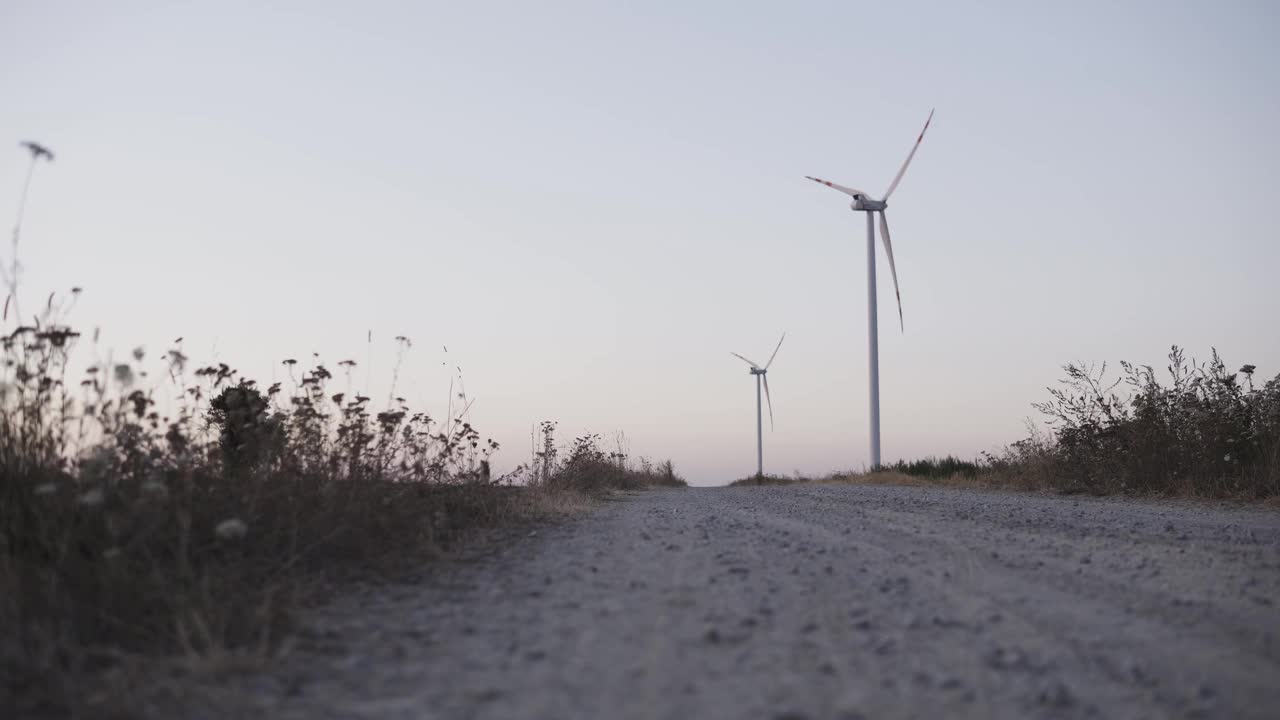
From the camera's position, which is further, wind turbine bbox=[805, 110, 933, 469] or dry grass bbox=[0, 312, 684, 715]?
wind turbine bbox=[805, 110, 933, 469]

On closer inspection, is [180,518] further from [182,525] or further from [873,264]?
[873,264]

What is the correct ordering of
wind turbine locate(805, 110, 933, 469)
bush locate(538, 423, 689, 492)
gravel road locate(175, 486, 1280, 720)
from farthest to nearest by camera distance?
wind turbine locate(805, 110, 933, 469), bush locate(538, 423, 689, 492), gravel road locate(175, 486, 1280, 720)

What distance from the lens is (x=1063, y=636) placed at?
11.7 ft

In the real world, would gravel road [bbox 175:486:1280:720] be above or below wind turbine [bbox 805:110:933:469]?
below

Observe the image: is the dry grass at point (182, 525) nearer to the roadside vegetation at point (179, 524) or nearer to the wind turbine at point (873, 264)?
the roadside vegetation at point (179, 524)

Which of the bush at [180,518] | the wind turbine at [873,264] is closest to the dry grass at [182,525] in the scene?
the bush at [180,518]

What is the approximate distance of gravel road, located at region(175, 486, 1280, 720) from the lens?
2.82 meters

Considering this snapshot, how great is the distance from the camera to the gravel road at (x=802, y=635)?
9.25ft

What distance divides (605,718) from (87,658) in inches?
83.5

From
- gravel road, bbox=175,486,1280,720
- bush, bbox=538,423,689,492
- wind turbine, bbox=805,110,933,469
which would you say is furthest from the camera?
wind turbine, bbox=805,110,933,469

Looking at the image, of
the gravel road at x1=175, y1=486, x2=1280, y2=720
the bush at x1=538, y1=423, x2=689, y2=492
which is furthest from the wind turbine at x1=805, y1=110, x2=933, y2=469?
the gravel road at x1=175, y1=486, x2=1280, y2=720

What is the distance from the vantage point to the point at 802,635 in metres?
3.61

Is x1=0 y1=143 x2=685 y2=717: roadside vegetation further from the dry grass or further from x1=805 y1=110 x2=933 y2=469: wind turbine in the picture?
x1=805 y1=110 x2=933 y2=469: wind turbine

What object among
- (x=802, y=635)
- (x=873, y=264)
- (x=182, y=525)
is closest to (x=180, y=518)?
(x=182, y=525)
